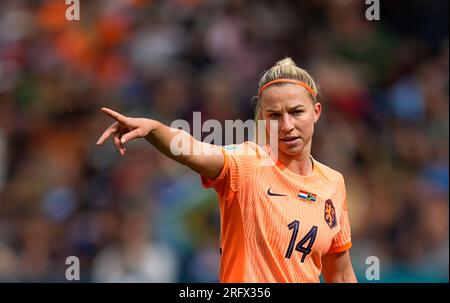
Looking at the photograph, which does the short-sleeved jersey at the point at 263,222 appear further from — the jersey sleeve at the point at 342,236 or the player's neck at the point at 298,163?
the jersey sleeve at the point at 342,236

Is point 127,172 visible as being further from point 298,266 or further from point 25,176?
point 298,266

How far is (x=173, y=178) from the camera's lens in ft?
24.6

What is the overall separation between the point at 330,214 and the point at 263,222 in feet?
1.62

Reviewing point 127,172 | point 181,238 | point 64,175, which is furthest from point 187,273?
point 64,175

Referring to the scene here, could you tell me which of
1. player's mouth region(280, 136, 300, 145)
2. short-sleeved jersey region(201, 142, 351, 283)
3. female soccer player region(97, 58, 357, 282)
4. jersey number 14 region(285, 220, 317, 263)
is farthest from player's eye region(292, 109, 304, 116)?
jersey number 14 region(285, 220, 317, 263)

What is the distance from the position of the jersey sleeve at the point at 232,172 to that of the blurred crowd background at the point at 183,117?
2.77 meters

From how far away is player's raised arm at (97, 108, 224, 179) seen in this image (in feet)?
11.6

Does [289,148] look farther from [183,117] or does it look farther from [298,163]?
[183,117]

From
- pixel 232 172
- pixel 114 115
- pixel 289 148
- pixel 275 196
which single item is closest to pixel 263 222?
pixel 275 196

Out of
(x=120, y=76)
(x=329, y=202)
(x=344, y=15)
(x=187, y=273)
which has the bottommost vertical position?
(x=187, y=273)

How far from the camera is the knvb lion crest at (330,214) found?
4309 mm

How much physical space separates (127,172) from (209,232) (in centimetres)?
113

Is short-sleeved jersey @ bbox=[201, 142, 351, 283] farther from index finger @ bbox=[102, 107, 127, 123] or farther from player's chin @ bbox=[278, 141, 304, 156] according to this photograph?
index finger @ bbox=[102, 107, 127, 123]

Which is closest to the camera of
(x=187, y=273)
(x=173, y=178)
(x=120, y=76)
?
(x=187, y=273)
